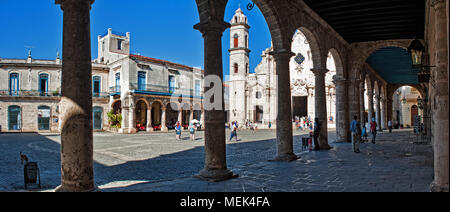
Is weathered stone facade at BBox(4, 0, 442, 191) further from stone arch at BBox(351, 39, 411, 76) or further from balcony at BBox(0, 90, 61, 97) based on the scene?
balcony at BBox(0, 90, 61, 97)

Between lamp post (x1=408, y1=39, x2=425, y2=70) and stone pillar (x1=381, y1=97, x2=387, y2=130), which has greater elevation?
lamp post (x1=408, y1=39, x2=425, y2=70)

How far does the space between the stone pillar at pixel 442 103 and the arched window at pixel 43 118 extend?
3140cm

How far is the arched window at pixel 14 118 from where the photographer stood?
27422 millimetres

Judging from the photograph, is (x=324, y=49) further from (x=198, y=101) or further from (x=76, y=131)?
(x=198, y=101)

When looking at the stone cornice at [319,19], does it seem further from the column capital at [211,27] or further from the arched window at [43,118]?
the arched window at [43,118]

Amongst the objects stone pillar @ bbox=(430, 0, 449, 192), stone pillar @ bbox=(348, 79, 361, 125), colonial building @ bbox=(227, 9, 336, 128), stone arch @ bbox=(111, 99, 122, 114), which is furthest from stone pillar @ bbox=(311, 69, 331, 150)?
stone arch @ bbox=(111, 99, 122, 114)

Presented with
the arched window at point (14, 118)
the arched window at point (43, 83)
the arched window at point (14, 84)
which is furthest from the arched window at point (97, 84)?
the arched window at point (14, 118)

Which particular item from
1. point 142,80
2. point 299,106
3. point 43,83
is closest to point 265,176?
point 142,80

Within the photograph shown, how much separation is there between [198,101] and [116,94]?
9419mm

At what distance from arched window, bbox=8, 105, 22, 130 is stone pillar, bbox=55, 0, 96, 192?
94.9 ft

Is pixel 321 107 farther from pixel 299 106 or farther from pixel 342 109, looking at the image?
pixel 299 106

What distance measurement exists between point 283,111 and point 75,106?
5273 mm

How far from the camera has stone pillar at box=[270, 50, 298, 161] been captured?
791cm
